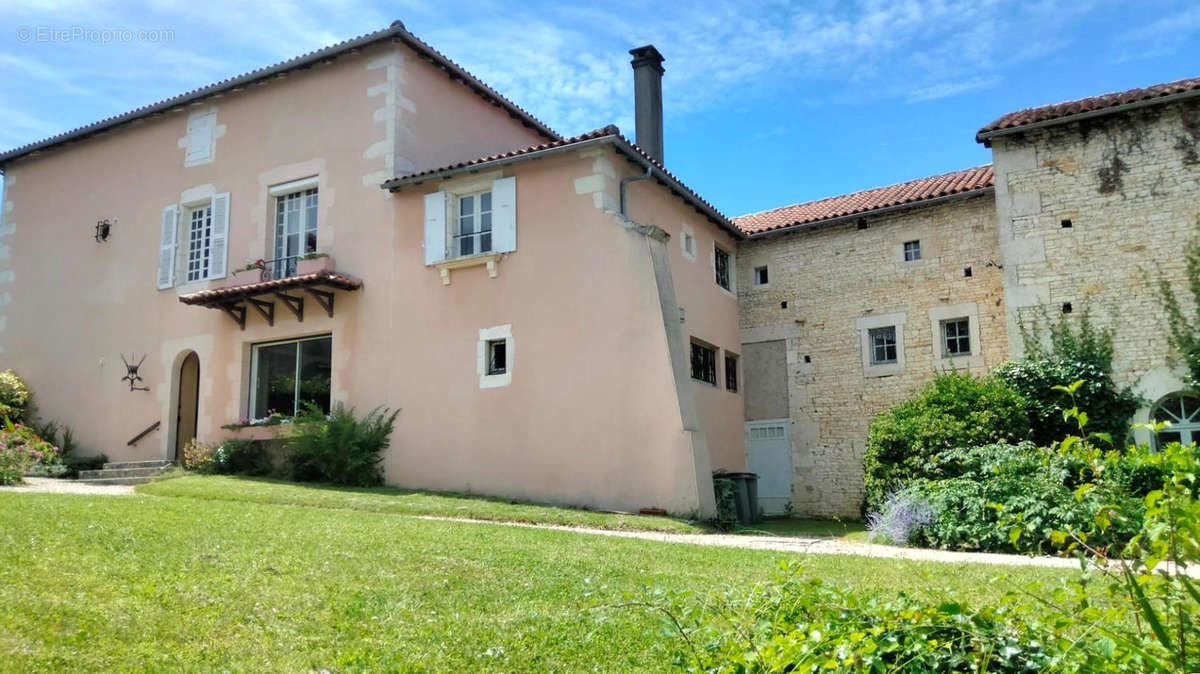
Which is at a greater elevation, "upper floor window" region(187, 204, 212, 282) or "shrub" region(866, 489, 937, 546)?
"upper floor window" region(187, 204, 212, 282)

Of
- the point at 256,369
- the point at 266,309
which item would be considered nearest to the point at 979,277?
the point at 266,309

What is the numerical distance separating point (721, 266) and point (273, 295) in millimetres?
7991

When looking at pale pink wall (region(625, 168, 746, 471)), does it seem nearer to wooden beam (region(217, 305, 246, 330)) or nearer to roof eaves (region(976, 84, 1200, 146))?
roof eaves (region(976, 84, 1200, 146))

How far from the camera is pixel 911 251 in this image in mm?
15555

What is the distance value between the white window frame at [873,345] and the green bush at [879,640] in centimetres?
1191

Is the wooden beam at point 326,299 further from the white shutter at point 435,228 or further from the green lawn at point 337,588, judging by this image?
the green lawn at point 337,588

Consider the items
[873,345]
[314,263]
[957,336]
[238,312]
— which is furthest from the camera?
[238,312]

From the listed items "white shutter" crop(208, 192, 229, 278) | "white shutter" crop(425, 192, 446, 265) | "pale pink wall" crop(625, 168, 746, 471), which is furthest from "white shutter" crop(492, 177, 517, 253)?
"white shutter" crop(208, 192, 229, 278)

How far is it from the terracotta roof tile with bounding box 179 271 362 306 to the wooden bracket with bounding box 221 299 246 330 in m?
0.24

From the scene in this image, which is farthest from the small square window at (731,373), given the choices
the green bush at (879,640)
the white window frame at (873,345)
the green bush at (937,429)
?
the green bush at (879,640)

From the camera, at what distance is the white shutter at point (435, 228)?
1451 cm

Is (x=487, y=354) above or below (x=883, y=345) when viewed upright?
below

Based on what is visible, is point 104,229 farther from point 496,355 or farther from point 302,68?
point 496,355

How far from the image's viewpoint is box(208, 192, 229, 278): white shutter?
16.7 m
